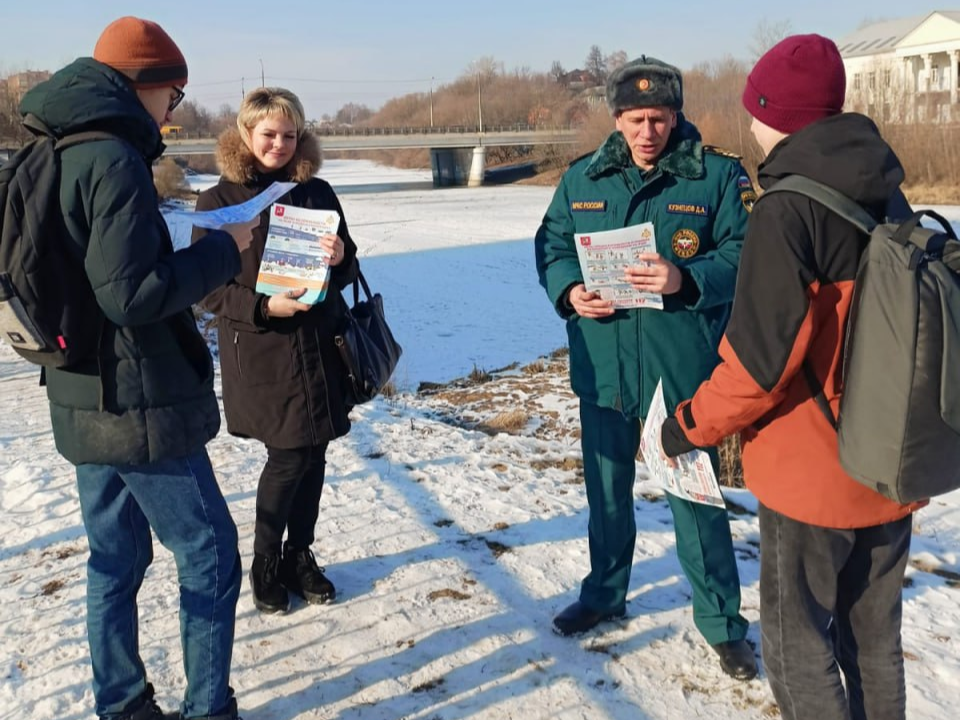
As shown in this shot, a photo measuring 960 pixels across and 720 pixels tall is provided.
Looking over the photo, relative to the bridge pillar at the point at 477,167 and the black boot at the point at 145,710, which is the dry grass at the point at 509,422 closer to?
the black boot at the point at 145,710

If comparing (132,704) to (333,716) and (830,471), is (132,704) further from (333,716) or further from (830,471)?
(830,471)

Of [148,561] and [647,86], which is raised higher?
[647,86]

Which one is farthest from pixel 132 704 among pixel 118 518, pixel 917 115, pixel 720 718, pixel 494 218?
pixel 917 115

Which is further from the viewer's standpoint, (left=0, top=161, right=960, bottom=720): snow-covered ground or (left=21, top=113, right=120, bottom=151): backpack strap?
(left=0, top=161, right=960, bottom=720): snow-covered ground

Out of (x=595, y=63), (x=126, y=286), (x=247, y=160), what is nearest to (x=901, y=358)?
(x=126, y=286)

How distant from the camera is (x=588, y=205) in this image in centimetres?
352

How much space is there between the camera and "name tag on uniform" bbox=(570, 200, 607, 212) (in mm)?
3488

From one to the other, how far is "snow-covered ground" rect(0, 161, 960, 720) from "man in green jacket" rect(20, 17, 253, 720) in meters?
0.53

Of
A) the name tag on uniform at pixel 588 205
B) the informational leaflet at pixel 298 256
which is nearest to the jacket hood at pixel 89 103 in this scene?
the informational leaflet at pixel 298 256

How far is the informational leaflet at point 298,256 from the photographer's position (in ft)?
11.1

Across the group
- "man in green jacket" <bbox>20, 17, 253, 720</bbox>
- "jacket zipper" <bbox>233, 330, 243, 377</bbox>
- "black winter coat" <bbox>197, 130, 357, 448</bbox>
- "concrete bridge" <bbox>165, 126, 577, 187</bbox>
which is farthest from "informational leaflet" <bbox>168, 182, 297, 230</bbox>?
"concrete bridge" <bbox>165, 126, 577, 187</bbox>

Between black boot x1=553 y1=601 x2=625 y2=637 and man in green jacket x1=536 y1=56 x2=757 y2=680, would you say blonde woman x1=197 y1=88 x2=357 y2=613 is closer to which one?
man in green jacket x1=536 y1=56 x2=757 y2=680

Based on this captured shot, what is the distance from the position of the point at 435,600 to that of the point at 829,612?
1.95m

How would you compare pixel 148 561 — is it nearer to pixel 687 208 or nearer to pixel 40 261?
pixel 40 261
